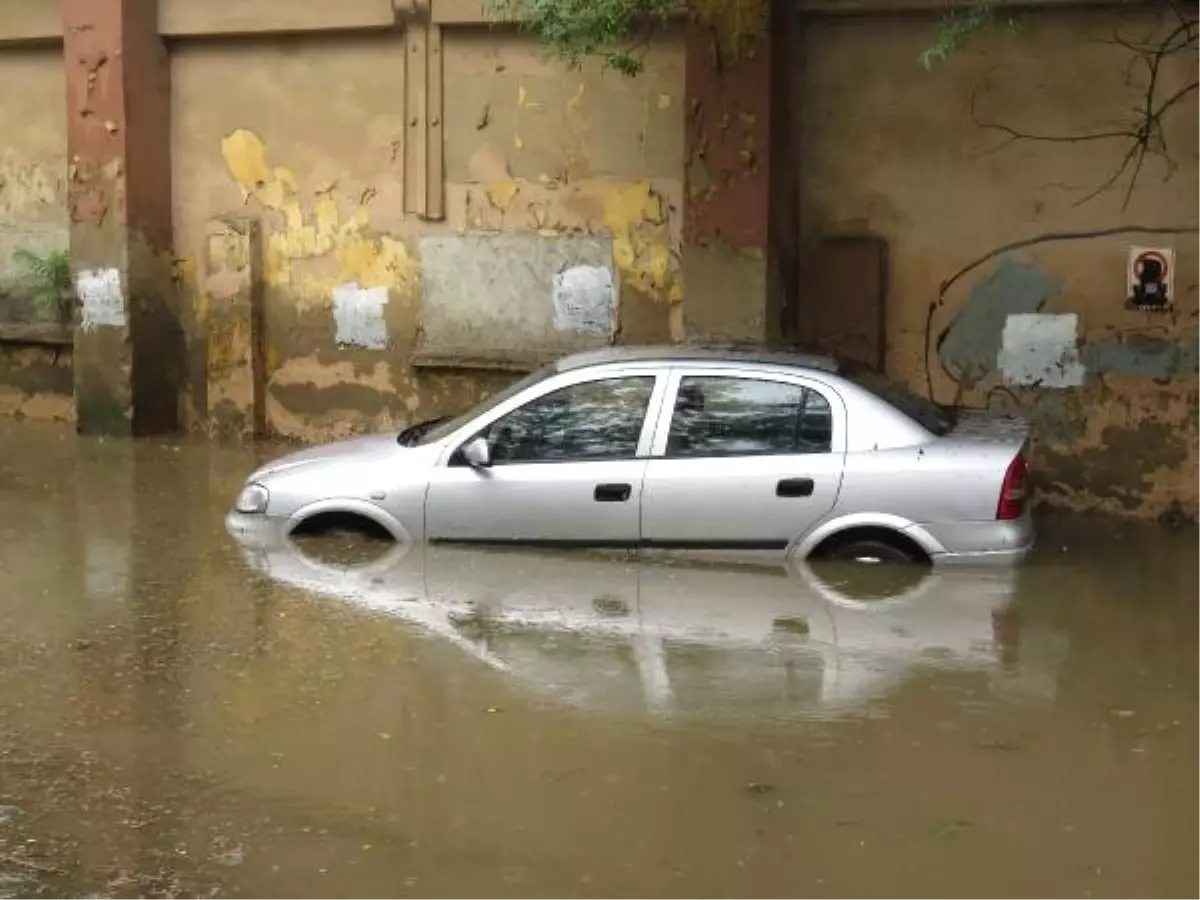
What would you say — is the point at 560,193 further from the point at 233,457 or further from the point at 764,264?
the point at 233,457

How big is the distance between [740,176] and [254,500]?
4534 millimetres

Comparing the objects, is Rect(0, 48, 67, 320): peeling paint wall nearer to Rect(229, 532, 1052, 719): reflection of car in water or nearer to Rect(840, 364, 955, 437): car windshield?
Rect(229, 532, 1052, 719): reflection of car in water

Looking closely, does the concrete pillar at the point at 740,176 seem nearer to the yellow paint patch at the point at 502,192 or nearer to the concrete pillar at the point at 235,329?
the yellow paint patch at the point at 502,192

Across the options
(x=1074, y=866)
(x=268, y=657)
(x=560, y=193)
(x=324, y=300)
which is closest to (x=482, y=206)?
(x=560, y=193)

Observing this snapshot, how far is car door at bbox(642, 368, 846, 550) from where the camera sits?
8.60 m

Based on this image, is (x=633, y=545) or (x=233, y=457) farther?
(x=233, y=457)

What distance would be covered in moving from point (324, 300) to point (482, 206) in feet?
5.97

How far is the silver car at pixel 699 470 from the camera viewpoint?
8.52m

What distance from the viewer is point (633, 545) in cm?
886

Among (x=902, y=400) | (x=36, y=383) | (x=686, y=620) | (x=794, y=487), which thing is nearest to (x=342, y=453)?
(x=686, y=620)

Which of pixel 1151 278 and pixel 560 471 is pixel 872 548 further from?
pixel 1151 278

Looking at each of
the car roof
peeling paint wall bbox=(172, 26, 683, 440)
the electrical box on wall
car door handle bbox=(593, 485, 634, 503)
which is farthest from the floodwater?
peeling paint wall bbox=(172, 26, 683, 440)

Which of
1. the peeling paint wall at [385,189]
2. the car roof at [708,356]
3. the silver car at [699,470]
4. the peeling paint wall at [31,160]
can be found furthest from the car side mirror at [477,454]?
the peeling paint wall at [31,160]

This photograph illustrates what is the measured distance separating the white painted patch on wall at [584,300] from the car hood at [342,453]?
3.58 metres
